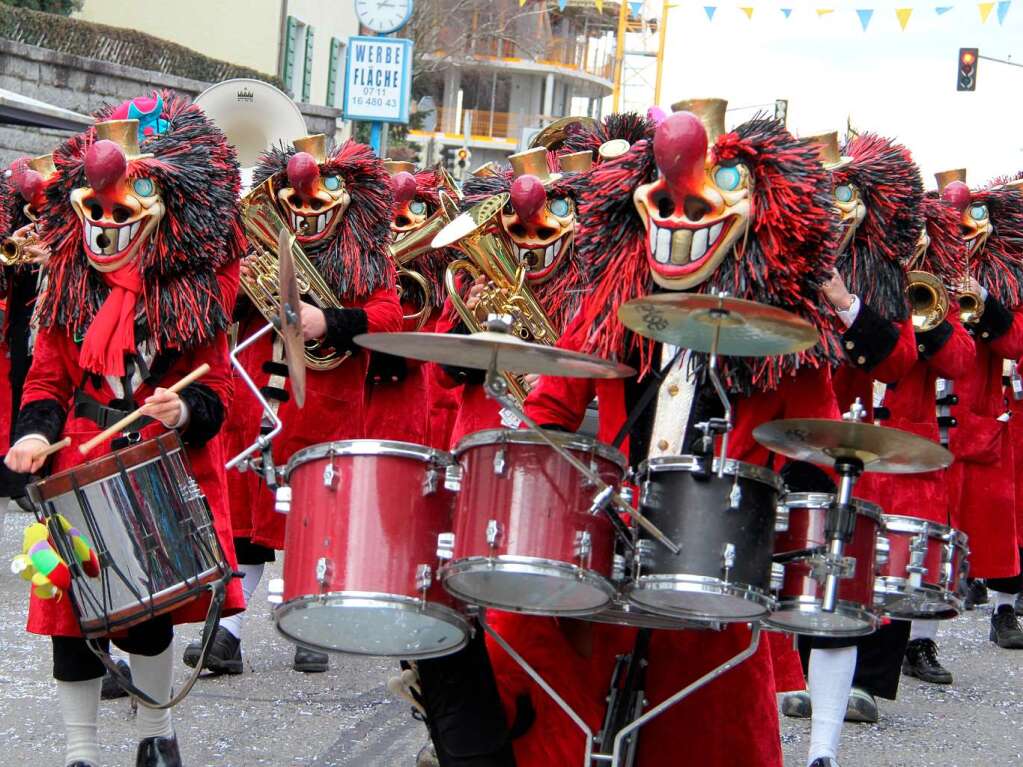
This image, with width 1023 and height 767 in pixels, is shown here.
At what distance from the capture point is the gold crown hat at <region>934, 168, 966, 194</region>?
731 cm

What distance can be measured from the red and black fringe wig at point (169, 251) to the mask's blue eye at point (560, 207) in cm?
184

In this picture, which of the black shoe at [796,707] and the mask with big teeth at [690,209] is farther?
the black shoe at [796,707]

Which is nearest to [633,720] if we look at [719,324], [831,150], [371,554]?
[371,554]

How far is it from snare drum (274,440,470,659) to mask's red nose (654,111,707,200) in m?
0.87

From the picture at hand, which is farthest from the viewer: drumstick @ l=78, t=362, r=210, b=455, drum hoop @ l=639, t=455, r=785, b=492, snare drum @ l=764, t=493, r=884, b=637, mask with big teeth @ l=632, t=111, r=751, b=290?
drumstick @ l=78, t=362, r=210, b=455

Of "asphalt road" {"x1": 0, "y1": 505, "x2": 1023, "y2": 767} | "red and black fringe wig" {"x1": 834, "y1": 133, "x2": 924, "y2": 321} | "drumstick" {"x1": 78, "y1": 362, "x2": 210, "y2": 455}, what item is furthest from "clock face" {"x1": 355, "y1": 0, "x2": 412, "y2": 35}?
"drumstick" {"x1": 78, "y1": 362, "x2": 210, "y2": 455}

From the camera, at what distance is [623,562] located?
3.40m

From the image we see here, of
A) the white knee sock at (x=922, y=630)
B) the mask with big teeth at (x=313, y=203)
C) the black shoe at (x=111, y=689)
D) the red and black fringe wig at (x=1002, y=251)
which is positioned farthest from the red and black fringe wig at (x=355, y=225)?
the white knee sock at (x=922, y=630)

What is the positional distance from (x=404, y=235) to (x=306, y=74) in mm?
21093

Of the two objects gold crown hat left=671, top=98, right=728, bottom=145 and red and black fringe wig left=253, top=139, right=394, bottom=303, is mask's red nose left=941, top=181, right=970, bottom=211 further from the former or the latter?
gold crown hat left=671, top=98, right=728, bottom=145

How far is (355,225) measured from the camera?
6785 mm

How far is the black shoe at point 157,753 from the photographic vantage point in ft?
15.6

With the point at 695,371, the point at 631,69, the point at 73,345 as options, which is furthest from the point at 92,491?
the point at 631,69

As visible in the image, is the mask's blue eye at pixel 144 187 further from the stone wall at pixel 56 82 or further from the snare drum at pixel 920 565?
the stone wall at pixel 56 82
